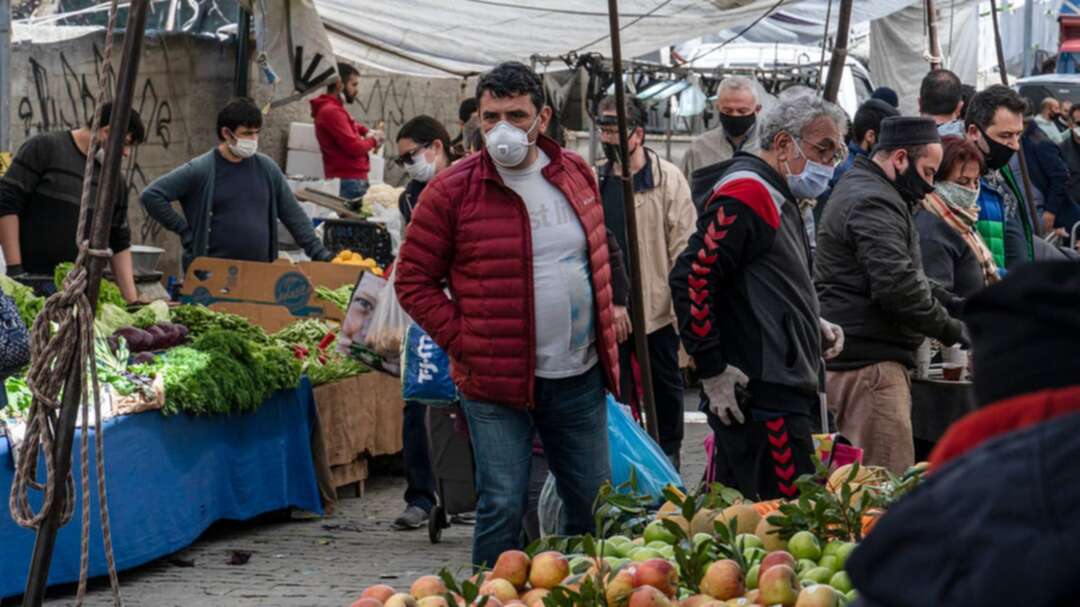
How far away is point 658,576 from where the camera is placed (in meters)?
3.52

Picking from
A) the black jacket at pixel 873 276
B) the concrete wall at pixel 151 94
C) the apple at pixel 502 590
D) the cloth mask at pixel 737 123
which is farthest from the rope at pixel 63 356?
the concrete wall at pixel 151 94

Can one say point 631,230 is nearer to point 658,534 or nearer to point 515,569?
point 658,534

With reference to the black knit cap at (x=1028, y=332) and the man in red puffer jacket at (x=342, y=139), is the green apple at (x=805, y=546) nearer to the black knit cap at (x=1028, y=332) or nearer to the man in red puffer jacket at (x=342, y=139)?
the black knit cap at (x=1028, y=332)

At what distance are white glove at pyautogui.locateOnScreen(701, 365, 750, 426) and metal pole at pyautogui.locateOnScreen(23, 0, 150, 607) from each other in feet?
7.04

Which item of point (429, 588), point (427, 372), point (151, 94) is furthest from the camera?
point (151, 94)

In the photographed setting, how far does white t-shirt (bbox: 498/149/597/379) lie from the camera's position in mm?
5414

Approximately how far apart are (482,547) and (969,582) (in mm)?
4131

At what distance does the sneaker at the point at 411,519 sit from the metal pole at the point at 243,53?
21.1 feet

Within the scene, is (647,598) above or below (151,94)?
below

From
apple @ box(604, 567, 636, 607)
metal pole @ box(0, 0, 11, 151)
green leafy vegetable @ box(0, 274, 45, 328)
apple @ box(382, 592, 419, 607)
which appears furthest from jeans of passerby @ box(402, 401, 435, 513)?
apple @ box(604, 567, 636, 607)

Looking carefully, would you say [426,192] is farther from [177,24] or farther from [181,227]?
[177,24]

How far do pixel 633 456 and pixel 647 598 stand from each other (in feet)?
8.74

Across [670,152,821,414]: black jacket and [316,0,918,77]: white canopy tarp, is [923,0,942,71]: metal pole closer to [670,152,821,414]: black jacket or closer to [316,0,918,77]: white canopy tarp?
[316,0,918,77]: white canopy tarp

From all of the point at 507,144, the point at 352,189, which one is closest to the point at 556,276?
the point at 507,144
